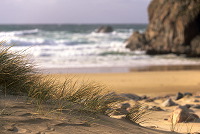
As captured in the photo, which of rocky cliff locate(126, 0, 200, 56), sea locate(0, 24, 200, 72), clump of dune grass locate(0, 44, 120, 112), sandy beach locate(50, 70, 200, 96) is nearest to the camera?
clump of dune grass locate(0, 44, 120, 112)

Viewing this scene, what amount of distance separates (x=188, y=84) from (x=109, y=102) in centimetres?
930

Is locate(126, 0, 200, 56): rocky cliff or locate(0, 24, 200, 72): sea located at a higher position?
locate(126, 0, 200, 56): rocky cliff

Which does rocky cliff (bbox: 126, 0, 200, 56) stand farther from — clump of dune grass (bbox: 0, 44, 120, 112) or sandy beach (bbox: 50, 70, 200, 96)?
clump of dune grass (bbox: 0, 44, 120, 112)

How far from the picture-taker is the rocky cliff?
Answer: 25.5 meters

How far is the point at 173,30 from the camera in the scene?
2658cm

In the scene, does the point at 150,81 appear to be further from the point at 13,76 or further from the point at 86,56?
the point at 86,56

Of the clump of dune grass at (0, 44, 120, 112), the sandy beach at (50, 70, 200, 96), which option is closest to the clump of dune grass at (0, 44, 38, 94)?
the clump of dune grass at (0, 44, 120, 112)

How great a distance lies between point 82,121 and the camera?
3.42m

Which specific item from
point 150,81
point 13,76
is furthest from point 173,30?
point 13,76

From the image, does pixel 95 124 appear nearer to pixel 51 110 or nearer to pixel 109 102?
pixel 51 110

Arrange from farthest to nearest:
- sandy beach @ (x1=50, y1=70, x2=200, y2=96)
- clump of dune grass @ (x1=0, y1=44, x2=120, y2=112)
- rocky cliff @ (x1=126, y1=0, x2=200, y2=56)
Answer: rocky cliff @ (x1=126, y1=0, x2=200, y2=56)
sandy beach @ (x1=50, y1=70, x2=200, y2=96)
clump of dune grass @ (x1=0, y1=44, x2=120, y2=112)

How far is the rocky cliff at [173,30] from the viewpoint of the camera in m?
25.5

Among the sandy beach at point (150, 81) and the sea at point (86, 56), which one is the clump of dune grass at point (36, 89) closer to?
the sea at point (86, 56)

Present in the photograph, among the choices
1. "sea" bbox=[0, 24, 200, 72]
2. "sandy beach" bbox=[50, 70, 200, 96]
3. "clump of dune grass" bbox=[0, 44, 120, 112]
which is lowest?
"sandy beach" bbox=[50, 70, 200, 96]
